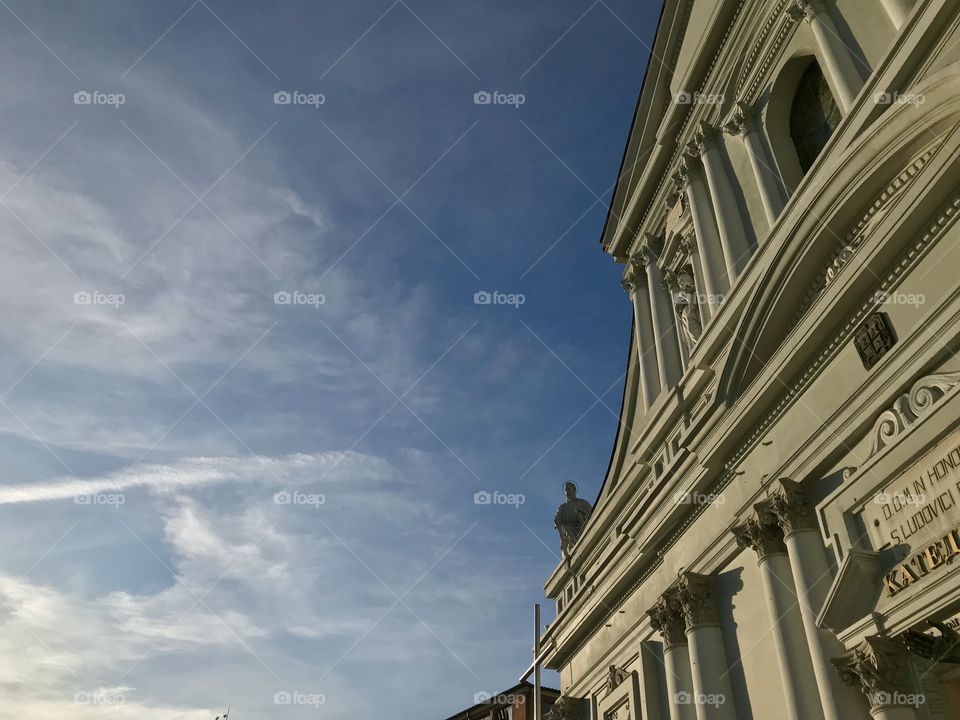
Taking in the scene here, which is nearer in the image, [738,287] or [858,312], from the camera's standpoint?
[858,312]

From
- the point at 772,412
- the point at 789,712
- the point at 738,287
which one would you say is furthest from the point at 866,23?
the point at 789,712

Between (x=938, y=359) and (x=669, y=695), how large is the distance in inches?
345

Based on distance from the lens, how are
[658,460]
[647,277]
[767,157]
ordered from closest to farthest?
[767,157], [658,460], [647,277]

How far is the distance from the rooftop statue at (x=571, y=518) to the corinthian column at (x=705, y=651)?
921cm

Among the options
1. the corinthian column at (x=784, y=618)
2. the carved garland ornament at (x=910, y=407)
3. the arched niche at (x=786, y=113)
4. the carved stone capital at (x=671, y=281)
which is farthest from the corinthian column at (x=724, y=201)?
the carved garland ornament at (x=910, y=407)

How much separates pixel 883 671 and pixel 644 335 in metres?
12.8

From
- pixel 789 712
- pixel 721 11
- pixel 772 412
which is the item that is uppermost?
pixel 721 11

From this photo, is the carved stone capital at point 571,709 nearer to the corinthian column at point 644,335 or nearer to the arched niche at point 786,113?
the corinthian column at point 644,335

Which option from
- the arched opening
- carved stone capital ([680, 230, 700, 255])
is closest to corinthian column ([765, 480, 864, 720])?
the arched opening

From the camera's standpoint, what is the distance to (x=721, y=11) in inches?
699

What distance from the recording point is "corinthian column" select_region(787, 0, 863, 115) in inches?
499

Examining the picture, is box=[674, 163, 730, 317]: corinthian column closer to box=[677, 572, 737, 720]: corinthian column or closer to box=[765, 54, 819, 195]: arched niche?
box=[765, 54, 819, 195]: arched niche

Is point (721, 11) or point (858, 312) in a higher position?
point (721, 11)

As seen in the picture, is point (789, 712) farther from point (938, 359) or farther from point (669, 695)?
point (938, 359)
